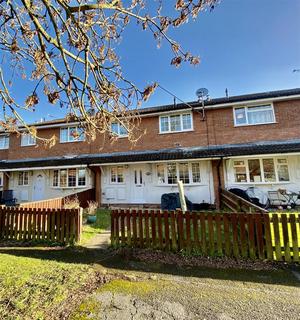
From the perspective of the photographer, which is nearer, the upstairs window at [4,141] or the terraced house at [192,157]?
the terraced house at [192,157]

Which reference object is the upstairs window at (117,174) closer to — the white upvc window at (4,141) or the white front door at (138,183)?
the white front door at (138,183)

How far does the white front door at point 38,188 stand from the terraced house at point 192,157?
3.3 inches

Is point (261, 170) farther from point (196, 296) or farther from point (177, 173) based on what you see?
point (196, 296)

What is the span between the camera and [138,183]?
1570 cm

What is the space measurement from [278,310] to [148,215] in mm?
3905

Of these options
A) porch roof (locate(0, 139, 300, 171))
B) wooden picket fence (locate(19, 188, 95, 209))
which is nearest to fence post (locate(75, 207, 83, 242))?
wooden picket fence (locate(19, 188, 95, 209))

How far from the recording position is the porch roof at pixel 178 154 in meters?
13.1

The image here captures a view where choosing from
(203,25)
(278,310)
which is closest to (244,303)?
(278,310)

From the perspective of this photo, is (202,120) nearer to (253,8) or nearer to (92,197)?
(92,197)

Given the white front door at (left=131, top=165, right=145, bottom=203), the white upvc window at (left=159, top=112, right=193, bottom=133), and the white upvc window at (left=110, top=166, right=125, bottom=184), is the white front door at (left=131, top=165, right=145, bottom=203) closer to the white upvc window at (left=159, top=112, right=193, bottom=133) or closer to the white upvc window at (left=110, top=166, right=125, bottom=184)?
the white upvc window at (left=110, top=166, right=125, bottom=184)

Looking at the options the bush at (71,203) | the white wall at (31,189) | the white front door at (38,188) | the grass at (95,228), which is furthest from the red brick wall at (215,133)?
the grass at (95,228)

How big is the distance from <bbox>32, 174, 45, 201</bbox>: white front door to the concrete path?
11.8 metres

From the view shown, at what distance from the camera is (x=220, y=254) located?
235 inches

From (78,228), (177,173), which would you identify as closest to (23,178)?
(177,173)
